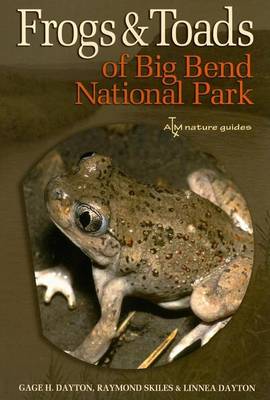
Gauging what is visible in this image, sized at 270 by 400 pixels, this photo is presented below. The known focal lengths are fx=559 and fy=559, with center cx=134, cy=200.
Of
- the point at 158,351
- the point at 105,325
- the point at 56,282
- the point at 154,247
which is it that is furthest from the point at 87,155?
the point at 158,351

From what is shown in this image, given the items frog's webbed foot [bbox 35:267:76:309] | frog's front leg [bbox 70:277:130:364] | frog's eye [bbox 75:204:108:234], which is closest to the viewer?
frog's eye [bbox 75:204:108:234]

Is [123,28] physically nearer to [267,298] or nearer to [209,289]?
[209,289]

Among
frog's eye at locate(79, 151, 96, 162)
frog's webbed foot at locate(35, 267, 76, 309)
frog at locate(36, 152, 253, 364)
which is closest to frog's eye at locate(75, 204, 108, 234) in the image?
frog at locate(36, 152, 253, 364)

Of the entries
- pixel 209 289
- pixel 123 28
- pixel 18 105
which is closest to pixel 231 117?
pixel 123 28

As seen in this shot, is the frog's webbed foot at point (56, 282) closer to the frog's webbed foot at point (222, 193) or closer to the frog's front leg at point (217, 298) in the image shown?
the frog's front leg at point (217, 298)

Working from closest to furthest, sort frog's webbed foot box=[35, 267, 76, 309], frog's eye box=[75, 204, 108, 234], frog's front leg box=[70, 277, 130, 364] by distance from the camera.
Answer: frog's eye box=[75, 204, 108, 234]
frog's front leg box=[70, 277, 130, 364]
frog's webbed foot box=[35, 267, 76, 309]

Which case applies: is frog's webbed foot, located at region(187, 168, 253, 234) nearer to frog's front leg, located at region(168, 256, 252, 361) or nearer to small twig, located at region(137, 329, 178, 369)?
frog's front leg, located at region(168, 256, 252, 361)

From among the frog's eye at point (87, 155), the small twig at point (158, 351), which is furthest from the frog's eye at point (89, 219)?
the small twig at point (158, 351)
